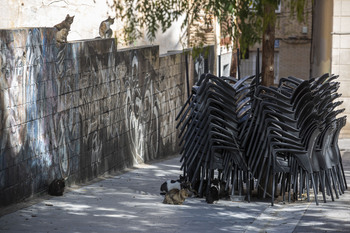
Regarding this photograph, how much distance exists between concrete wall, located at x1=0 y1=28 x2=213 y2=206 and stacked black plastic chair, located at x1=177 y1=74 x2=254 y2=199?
6.53 ft

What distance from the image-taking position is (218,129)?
32.8ft

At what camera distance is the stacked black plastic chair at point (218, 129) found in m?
9.92

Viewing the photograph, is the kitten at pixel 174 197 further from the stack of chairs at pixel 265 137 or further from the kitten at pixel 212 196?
the stack of chairs at pixel 265 137

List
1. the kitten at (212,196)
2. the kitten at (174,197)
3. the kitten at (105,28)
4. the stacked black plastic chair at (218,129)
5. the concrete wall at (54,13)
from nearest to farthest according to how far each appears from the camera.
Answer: the kitten at (174,197)
the kitten at (212,196)
the stacked black plastic chair at (218,129)
the kitten at (105,28)
the concrete wall at (54,13)

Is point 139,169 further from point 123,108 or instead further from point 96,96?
point 96,96

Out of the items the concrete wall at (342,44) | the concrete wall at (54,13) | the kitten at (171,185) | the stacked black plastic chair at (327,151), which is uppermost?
the concrete wall at (54,13)

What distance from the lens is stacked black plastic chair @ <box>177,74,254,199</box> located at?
32.6ft

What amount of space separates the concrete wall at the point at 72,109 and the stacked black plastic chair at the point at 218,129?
1989mm

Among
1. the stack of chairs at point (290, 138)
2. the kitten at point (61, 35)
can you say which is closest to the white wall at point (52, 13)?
the kitten at point (61, 35)

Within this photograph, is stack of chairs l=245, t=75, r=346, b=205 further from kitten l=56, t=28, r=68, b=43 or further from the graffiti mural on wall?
the graffiti mural on wall

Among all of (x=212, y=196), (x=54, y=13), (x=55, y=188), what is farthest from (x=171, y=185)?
(x=54, y=13)

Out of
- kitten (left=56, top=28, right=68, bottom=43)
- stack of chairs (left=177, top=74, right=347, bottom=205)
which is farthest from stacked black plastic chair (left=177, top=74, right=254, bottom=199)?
kitten (left=56, top=28, right=68, bottom=43)

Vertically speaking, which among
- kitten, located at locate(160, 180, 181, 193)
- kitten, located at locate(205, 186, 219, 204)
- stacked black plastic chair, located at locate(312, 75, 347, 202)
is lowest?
kitten, located at locate(205, 186, 219, 204)

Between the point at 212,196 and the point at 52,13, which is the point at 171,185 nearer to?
the point at 212,196
